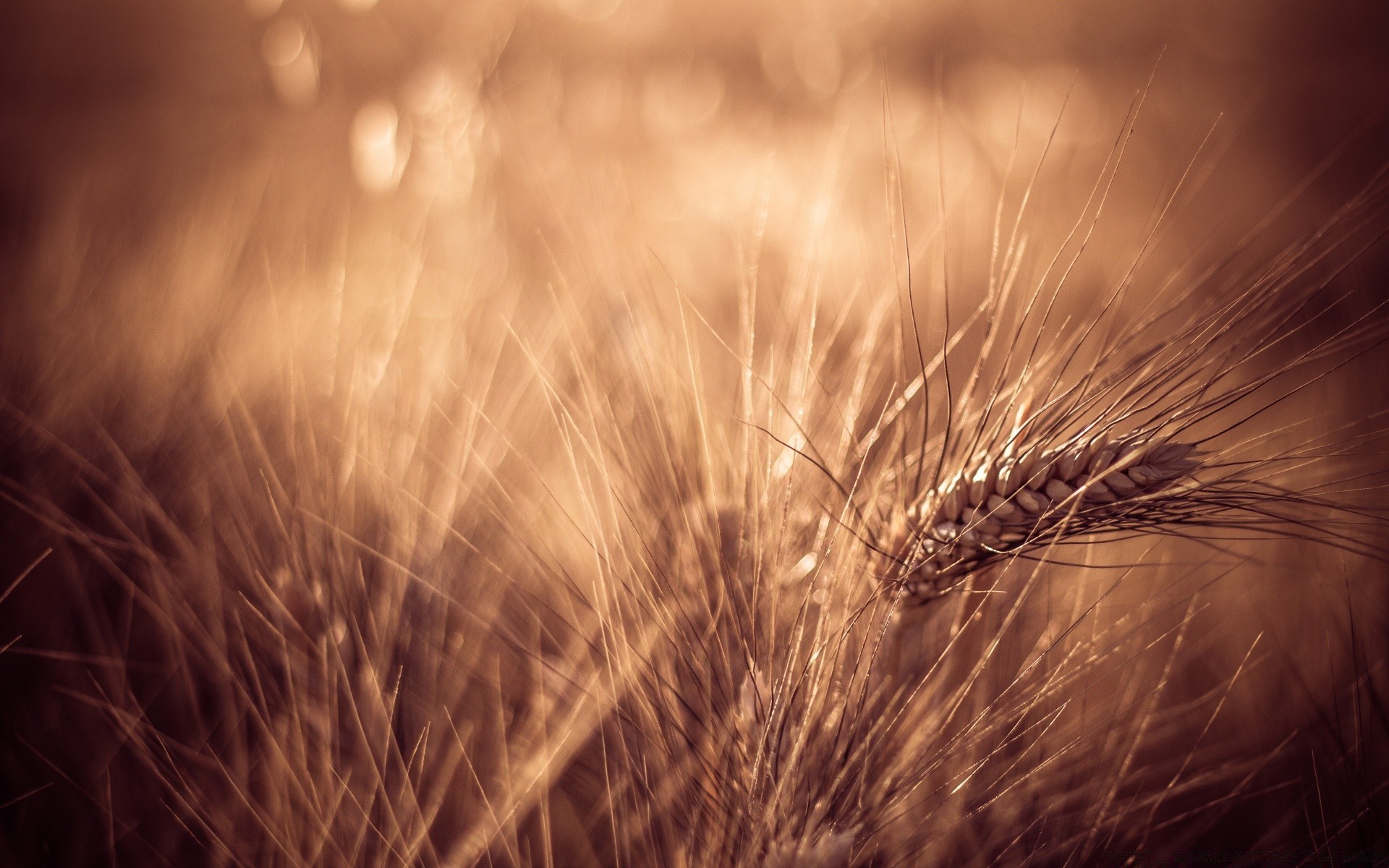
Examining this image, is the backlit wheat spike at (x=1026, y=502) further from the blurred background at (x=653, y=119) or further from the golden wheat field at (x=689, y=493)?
the blurred background at (x=653, y=119)

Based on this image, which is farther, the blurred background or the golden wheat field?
the blurred background

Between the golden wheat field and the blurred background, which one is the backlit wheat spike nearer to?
the golden wheat field

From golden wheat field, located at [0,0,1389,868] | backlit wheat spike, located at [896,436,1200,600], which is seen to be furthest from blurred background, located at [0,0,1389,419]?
backlit wheat spike, located at [896,436,1200,600]

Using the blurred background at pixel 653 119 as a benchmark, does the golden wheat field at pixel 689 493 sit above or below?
below

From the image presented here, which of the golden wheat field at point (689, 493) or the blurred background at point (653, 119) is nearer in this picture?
the golden wheat field at point (689, 493)

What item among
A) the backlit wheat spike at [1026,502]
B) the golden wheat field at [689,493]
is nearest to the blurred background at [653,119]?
the golden wheat field at [689,493]

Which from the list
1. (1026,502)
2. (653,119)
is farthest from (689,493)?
(653,119)

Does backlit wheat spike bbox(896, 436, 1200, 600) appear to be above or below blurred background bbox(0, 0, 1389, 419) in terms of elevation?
below

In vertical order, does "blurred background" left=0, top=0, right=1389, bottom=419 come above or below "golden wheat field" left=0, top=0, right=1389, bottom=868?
above
